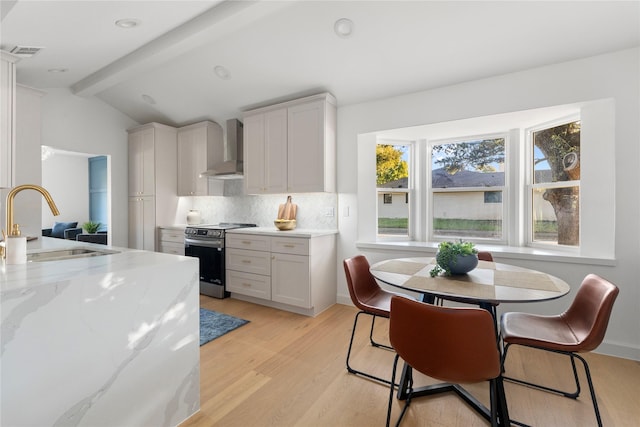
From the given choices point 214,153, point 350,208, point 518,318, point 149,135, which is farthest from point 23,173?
point 518,318

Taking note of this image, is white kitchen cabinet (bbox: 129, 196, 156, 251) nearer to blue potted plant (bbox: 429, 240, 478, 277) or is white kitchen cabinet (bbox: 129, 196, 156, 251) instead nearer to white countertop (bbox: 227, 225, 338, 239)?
white countertop (bbox: 227, 225, 338, 239)

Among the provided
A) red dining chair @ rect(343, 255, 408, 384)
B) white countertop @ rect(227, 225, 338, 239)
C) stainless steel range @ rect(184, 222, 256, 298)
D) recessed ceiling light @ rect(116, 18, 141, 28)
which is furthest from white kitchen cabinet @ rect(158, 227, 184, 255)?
red dining chair @ rect(343, 255, 408, 384)

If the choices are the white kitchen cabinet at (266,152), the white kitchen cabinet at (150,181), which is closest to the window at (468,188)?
the white kitchen cabinet at (266,152)

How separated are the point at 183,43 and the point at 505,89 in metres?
2.97

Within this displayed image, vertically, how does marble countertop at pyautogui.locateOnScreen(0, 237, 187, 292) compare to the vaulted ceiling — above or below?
below

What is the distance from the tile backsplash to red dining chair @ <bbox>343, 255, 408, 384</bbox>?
1.34m

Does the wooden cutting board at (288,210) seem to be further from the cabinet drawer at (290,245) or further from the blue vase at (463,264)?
the blue vase at (463,264)

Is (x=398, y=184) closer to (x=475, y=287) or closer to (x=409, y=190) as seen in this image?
(x=409, y=190)

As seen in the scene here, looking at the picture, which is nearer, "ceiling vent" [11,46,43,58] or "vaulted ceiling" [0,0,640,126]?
"vaulted ceiling" [0,0,640,126]

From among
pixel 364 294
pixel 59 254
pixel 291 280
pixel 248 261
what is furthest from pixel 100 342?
pixel 248 261

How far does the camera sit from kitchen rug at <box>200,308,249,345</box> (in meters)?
2.72

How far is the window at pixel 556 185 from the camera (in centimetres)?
279

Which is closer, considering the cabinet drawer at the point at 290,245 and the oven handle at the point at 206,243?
the cabinet drawer at the point at 290,245

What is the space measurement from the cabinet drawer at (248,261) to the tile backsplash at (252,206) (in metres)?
0.72
